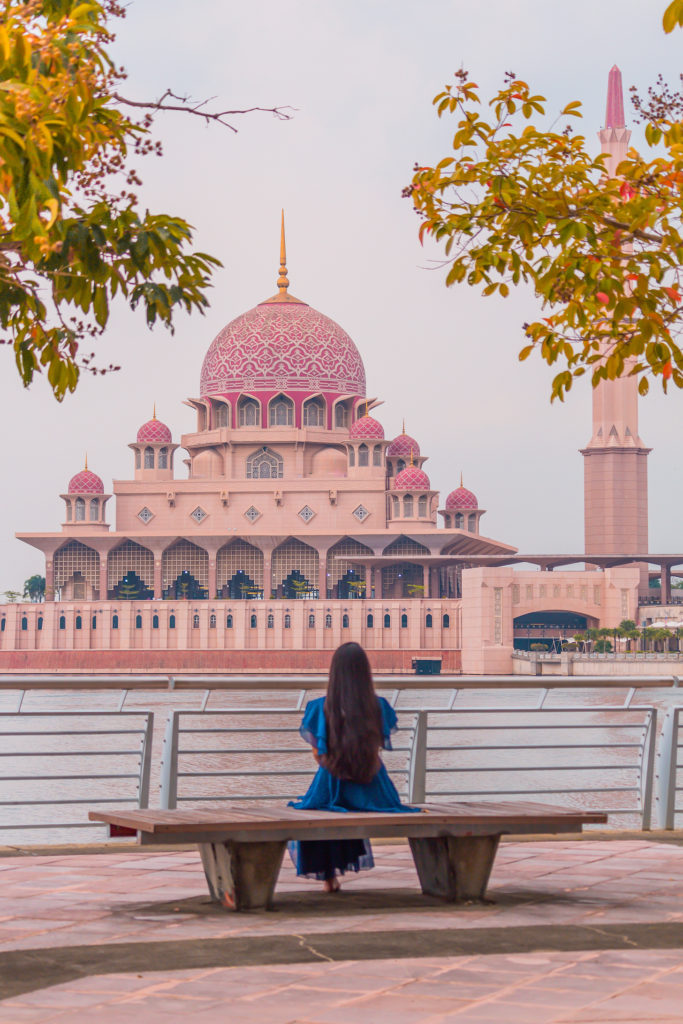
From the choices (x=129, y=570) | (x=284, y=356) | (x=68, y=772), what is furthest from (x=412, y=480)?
(x=68, y=772)

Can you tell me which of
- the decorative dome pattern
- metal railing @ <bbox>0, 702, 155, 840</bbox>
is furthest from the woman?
the decorative dome pattern

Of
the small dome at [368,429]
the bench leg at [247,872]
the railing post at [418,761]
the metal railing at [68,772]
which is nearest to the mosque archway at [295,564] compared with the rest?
the small dome at [368,429]

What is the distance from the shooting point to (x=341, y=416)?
272 feet

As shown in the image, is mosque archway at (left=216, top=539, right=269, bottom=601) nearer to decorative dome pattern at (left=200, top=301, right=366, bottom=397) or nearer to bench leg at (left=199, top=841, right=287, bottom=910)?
decorative dome pattern at (left=200, top=301, right=366, bottom=397)

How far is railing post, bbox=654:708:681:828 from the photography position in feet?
32.0

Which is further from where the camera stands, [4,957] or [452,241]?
[452,241]

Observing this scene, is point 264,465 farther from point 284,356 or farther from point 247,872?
point 247,872

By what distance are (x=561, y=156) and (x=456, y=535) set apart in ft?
223

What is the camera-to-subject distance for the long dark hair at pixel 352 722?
21.6ft

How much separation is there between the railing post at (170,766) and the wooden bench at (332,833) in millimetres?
2097

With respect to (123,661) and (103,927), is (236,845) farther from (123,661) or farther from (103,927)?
(123,661)

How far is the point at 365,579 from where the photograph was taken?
3132 inches

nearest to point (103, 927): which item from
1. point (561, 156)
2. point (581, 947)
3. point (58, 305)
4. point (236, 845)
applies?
point (236, 845)

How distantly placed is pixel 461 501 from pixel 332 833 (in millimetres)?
77235
